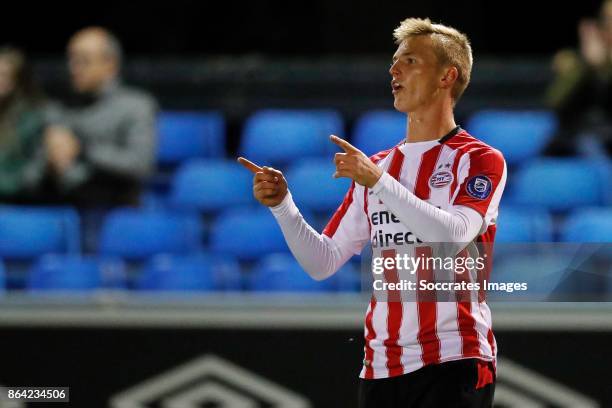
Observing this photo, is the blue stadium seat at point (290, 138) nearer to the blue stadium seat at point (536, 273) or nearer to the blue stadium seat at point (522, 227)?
the blue stadium seat at point (522, 227)

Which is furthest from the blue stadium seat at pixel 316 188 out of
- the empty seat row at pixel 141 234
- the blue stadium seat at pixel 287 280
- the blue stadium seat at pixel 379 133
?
the blue stadium seat at pixel 287 280

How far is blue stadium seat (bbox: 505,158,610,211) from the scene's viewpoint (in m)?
6.32

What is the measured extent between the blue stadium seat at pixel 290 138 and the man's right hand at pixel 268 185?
148 inches

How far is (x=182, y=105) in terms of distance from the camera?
25.3ft

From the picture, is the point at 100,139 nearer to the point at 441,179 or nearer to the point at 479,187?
the point at 441,179

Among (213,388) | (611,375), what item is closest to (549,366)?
(611,375)

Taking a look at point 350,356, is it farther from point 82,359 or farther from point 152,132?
point 152,132

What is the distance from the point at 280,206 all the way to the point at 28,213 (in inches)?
131

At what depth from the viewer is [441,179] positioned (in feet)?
10.3

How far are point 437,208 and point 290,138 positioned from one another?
13.4 feet

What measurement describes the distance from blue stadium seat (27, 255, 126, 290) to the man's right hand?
8.89ft

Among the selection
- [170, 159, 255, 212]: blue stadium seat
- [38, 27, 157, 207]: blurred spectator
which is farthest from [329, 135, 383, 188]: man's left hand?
[170, 159, 255, 212]: blue stadium seat

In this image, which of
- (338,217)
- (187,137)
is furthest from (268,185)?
(187,137)

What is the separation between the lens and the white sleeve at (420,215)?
9.51ft
